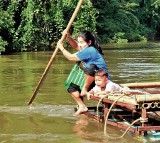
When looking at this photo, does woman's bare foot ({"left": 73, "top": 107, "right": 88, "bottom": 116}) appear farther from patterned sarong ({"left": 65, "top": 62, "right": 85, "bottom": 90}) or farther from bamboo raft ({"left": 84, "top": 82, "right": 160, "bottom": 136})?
patterned sarong ({"left": 65, "top": 62, "right": 85, "bottom": 90})

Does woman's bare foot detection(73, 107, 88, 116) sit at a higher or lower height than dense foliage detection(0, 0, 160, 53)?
higher

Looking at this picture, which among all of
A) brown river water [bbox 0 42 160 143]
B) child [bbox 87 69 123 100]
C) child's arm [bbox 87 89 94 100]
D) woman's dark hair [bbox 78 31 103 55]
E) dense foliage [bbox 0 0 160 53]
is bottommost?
dense foliage [bbox 0 0 160 53]

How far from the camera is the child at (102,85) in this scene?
22.6ft

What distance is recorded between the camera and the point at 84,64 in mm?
7273

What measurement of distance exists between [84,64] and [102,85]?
51 cm

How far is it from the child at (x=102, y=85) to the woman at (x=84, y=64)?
0.58 feet

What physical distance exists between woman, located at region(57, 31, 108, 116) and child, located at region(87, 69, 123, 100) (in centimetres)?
18

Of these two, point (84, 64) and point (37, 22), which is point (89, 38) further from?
point (37, 22)

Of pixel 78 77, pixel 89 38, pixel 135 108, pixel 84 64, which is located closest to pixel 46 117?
pixel 78 77

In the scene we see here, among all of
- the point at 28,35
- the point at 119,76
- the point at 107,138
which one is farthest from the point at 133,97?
the point at 28,35

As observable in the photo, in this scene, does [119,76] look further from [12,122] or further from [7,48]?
[7,48]

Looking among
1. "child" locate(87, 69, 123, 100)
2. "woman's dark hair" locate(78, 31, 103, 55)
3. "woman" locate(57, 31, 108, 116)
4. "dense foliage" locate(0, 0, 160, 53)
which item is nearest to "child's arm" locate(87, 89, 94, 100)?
"child" locate(87, 69, 123, 100)

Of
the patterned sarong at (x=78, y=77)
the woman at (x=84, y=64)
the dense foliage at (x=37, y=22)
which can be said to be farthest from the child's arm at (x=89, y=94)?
the dense foliage at (x=37, y=22)

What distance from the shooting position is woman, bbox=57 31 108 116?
23.4 ft
